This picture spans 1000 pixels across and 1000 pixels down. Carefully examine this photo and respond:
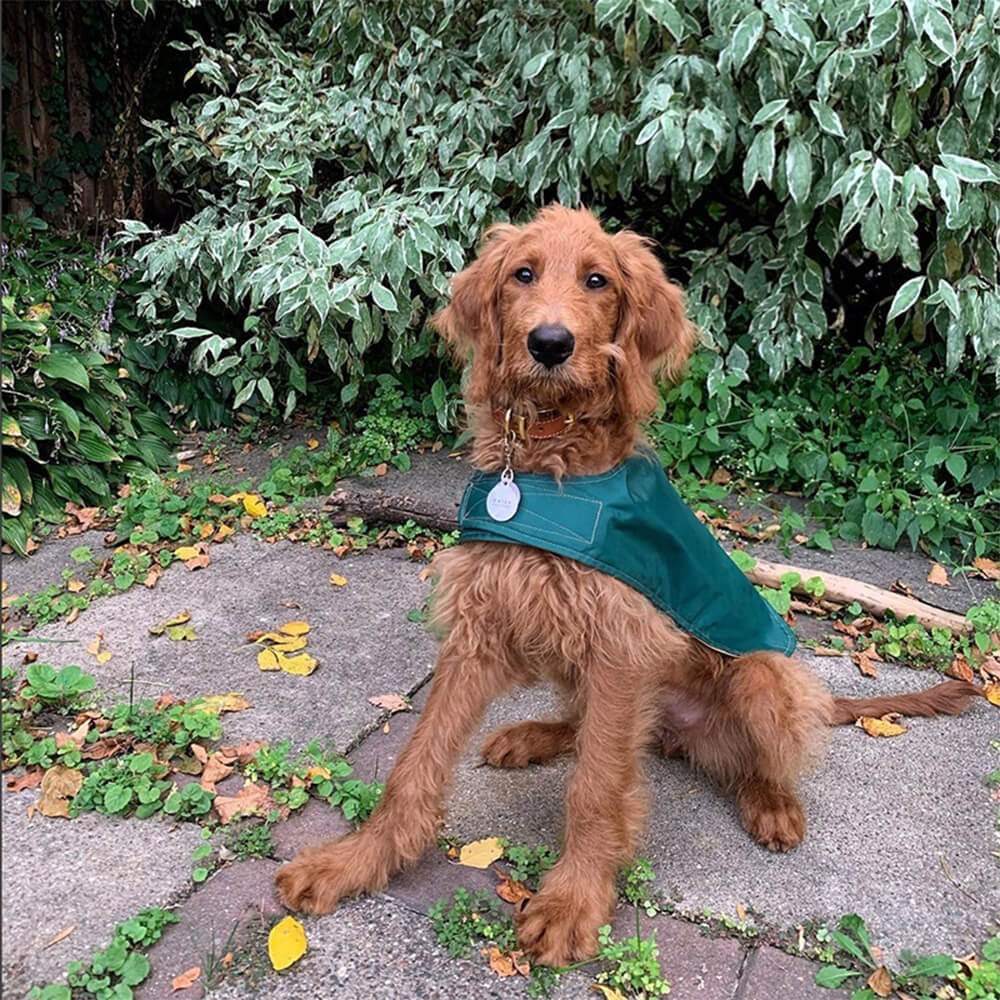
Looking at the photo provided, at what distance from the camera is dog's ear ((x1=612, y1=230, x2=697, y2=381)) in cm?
246

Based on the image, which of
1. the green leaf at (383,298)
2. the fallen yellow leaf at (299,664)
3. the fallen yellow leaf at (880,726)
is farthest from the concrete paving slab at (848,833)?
the green leaf at (383,298)

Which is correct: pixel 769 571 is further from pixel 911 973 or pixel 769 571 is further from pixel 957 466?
pixel 911 973

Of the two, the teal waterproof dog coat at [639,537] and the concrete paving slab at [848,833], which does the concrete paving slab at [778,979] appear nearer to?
the concrete paving slab at [848,833]

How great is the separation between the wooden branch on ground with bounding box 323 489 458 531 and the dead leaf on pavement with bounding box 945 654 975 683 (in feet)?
7.31

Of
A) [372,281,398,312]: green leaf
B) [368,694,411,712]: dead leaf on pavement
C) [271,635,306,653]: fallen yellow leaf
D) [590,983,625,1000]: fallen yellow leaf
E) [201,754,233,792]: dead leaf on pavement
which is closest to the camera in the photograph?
[590,983,625,1000]: fallen yellow leaf

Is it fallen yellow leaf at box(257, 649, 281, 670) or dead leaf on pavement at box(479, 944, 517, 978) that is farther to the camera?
fallen yellow leaf at box(257, 649, 281, 670)

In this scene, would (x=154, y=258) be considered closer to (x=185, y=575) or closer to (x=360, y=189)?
(x=360, y=189)

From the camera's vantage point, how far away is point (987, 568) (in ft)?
14.2

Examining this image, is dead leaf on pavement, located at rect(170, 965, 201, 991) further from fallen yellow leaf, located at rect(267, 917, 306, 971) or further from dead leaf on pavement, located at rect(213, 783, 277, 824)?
dead leaf on pavement, located at rect(213, 783, 277, 824)

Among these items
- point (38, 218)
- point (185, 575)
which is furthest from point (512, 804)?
point (38, 218)

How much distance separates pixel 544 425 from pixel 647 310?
440 millimetres

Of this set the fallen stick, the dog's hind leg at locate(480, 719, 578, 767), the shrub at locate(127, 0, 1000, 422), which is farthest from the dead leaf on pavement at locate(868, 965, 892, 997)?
the shrub at locate(127, 0, 1000, 422)

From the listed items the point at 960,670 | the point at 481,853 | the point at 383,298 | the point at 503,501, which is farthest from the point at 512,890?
the point at 383,298

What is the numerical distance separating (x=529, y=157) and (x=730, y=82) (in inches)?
38.4
